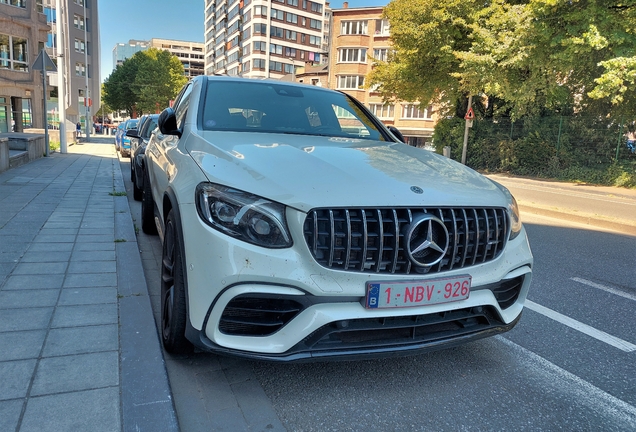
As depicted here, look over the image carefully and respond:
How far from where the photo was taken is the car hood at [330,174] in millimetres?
2191

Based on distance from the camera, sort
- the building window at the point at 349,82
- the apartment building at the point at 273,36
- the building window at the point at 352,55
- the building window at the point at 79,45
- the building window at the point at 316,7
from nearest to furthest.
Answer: the building window at the point at 352,55
the building window at the point at 349,82
the building window at the point at 79,45
the apartment building at the point at 273,36
the building window at the point at 316,7

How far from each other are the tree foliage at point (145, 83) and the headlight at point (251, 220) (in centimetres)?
6018

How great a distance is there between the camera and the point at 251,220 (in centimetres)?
212

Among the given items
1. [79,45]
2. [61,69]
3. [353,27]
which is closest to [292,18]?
[353,27]

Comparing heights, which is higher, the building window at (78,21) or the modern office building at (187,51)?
the modern office building at (187,51)

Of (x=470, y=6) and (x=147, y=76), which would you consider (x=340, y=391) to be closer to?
(x=470, y=6)

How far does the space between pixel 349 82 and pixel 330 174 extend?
48.6 meters

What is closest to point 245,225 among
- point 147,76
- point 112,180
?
point 112,180

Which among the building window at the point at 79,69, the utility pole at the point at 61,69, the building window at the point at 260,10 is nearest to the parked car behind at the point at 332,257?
the utility pole at the point at 61,69

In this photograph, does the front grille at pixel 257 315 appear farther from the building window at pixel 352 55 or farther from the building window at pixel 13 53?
the building window at pixel 352 55

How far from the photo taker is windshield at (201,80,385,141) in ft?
11.4

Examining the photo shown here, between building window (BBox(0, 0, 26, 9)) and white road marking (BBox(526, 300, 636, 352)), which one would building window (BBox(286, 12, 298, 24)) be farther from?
white road marking (BBox(526, 300, 636, 352))

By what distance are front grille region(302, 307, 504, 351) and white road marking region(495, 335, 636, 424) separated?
0.56 metres

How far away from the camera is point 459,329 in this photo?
97.4 inches
